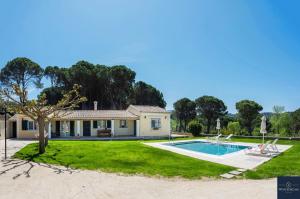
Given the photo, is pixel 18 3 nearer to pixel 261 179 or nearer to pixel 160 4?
pixel 160 4

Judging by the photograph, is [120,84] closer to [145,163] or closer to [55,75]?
[55,75]

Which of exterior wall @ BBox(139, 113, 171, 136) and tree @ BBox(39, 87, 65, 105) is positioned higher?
tree @ BBox(39, 87, 65, 105)

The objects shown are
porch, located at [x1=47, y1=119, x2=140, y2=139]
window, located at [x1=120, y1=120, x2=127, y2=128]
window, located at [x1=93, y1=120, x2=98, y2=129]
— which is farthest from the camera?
window, located at [x1=120, y1=120, x2=127, y2=128]

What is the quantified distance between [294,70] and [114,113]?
2097 cm

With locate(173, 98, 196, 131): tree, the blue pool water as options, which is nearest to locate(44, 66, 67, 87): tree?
locate(173, 98, 196, 131): tree

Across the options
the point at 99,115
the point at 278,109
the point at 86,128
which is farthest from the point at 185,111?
the point at 86,128

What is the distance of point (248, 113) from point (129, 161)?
1447 inches

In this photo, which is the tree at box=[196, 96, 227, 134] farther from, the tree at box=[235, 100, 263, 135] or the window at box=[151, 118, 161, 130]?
the window at box=[151, 118, 161, 130]

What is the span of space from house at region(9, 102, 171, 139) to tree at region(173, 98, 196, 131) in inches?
833

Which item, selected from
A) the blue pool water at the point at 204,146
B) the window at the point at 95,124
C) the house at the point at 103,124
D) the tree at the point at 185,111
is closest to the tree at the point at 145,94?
the tree at the point at 185,111

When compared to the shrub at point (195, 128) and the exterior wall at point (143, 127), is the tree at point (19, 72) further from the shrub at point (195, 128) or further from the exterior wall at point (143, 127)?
the shrub at point (195, 128)

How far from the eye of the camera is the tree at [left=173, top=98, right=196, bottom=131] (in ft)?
178

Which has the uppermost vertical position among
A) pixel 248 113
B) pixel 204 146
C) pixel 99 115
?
pixel 99 115

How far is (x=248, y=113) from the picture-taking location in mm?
45438
